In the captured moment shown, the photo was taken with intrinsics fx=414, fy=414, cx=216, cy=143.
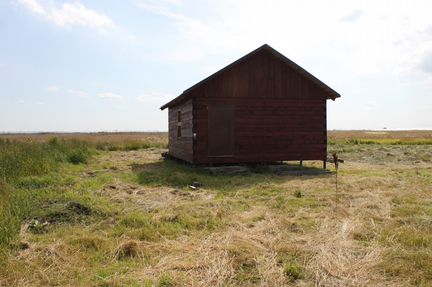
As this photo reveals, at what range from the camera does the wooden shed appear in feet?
54.2

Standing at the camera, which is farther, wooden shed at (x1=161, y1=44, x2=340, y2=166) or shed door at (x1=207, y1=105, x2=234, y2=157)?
shed door at (x1=207, y1=105, x2=234, y2=157)

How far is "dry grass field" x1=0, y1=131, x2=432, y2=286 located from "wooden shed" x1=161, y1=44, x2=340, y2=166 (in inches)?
185


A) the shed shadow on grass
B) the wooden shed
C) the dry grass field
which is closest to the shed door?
the wooden shed

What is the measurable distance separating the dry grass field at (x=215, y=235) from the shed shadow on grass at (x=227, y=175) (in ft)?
3.12

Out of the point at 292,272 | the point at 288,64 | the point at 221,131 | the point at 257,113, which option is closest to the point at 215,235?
the point at 292,272

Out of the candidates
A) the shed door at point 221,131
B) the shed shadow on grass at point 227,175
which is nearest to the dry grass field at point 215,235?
the shed shadow on grass at point 227,175

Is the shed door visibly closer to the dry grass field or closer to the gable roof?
the gable roof

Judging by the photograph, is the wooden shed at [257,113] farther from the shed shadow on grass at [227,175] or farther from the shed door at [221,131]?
the shed shadow on grass at [227,175]

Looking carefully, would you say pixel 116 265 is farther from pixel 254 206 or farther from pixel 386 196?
pixel 386 196

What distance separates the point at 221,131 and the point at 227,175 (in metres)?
2.22

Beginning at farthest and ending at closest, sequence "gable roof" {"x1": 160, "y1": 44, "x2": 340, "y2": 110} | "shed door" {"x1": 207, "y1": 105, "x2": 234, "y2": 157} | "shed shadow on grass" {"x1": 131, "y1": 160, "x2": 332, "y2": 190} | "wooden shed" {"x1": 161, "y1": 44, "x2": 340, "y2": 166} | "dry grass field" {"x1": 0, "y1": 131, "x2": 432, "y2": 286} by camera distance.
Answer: "shed door" {"x1": 207, "y1": 105, "x2": 234, "y2": 157}
"wooden shed" {"x1": 161, "y1": 44, "x2": 340, "y2": 166}
"gable roof" {"x1": 160, "y1": 44, "x2": 340, "y2": 110}
"shed shadow on grass" {"x1": 131, "y1": 160, "x2": 332, "y2": 190}
"dry grass field" {"x1": 0, "y1": 131, "x2": 432, "y2": 286}

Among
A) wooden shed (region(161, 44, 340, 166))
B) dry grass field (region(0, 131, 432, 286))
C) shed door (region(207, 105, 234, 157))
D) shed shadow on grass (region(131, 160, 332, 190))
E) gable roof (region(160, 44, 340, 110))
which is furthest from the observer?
shed door (region(207, 105, 234, 157))

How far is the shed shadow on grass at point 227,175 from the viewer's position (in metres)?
13.2

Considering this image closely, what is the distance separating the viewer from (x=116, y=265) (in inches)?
219
